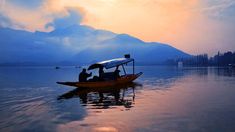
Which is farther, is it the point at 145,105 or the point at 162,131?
the point at 145,105

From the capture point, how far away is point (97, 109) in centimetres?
2336

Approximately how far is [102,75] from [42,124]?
76.8 feet

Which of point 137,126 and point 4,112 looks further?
point 4,112

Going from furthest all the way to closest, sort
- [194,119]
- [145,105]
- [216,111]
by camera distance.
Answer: [145,105] < [216,111] < [194,119]

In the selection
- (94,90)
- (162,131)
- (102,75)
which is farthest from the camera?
(102,75)

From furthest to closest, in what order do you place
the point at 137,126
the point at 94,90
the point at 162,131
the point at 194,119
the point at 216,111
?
the point at 94,90, the point at 216,111, the point at 194,119, the point at 137,126, the point at 162,131

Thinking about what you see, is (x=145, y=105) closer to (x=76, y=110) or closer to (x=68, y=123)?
(x=76, y=110)

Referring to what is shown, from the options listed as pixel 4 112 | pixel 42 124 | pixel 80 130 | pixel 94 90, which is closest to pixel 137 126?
pixel 80 130

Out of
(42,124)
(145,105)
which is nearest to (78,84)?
(145,105)

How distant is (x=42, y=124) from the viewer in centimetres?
1789

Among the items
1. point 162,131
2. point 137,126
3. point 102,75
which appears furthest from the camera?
point 102,75

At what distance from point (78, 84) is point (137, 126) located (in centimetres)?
2124

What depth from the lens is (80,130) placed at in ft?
53.3

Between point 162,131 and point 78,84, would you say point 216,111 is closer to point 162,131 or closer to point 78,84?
point 162,131
